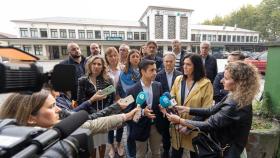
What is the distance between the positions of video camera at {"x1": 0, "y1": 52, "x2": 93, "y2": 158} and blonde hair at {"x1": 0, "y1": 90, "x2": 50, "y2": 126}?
527 mm

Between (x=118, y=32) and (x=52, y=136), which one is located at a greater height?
(x=118, y=32)

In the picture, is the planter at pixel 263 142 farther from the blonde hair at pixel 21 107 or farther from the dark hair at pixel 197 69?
the blonde hair at pixel 21 107

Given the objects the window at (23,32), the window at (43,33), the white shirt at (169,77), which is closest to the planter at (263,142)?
the white shirt at (169,77)

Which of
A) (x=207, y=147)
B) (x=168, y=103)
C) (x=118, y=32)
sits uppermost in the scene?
(x=118, y=32)

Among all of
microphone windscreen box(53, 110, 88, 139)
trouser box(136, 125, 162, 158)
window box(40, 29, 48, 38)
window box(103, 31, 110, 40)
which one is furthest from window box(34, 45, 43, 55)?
microphone windscreen box(53, 110, 88, 139)

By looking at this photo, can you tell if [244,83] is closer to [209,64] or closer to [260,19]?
[209,64]

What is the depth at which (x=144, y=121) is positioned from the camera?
3.01 m

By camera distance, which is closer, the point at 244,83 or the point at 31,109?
the point at 31,109

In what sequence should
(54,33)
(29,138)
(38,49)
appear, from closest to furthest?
(29,138), (38,49), (54,33)

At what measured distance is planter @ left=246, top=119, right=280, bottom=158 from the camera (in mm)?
2891

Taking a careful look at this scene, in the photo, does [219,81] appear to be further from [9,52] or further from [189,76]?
[9,52]

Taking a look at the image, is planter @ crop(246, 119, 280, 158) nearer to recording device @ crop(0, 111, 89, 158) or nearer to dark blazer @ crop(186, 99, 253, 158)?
dark blazer @ crop(186, 99, 253, 158)

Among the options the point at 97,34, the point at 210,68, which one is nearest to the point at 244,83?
the point at 210,68

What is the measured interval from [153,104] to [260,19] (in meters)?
58.6
